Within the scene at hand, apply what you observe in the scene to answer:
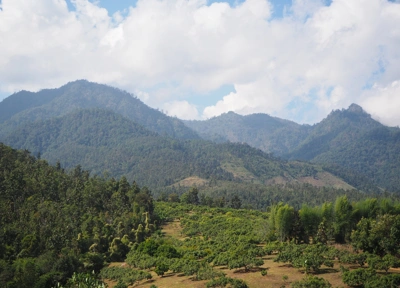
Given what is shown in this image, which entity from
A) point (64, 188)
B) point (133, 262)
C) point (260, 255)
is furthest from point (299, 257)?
point (64, 188)

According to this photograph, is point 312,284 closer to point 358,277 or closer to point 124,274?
point 358,277

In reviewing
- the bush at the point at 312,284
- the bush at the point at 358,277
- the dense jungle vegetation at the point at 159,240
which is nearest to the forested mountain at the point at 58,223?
the dense jungle vegetation at the point at 159,240

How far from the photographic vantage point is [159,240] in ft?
196

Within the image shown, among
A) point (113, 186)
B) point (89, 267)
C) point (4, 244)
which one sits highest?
point (113, 186)

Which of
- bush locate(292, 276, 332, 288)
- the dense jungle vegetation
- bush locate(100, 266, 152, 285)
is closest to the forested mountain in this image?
the dense jungle vegetation

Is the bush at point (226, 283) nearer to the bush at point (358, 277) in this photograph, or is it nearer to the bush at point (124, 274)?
the bush at point (358, 277)

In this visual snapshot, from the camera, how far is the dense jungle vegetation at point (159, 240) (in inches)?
1423

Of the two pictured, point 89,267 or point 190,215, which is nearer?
point 89,267

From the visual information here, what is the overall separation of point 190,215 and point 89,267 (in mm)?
43737

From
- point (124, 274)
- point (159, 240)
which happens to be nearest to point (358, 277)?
point (124, 274)

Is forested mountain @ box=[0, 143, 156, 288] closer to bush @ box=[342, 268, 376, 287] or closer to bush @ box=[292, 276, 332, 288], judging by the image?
bush @ box=[292, 276, 332, 288]

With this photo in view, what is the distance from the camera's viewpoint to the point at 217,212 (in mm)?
97562

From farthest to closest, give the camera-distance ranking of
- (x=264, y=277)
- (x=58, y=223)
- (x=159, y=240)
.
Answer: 1. (x=58, y=223)
2. (x=159, y=240)
3. (x=264, y=277)

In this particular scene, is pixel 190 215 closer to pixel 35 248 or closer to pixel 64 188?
pixel 64 188
